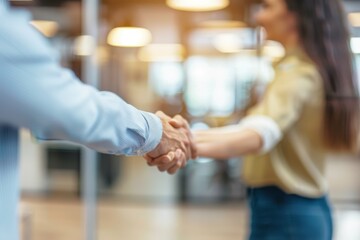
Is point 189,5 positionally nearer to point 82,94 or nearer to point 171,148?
point 171,148

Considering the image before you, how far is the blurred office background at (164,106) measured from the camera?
4.66 m

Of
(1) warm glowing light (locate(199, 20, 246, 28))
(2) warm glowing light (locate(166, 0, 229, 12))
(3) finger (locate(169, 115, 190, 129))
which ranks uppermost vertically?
(2) warm glowing light (locate(166, 0, 229, 12))

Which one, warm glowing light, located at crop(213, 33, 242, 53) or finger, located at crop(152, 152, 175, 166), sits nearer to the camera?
finger, located at crop(152, 152, 175, 166)

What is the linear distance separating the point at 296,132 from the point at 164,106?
368 centimetres

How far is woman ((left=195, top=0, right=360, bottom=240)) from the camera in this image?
4.94 ft

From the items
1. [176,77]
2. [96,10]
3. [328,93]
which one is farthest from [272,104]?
[176,77]

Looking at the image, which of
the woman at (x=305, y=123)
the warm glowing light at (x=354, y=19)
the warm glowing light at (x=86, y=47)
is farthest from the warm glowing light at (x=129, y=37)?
the woman at (x=305, y=123)

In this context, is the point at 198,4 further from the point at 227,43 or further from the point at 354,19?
the point at 354,19

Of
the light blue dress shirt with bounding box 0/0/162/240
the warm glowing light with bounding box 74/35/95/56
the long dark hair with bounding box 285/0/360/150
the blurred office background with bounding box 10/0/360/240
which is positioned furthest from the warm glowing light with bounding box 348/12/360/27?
the warm glowing light with bounding box 74/35/95/56

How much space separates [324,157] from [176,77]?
378 cm

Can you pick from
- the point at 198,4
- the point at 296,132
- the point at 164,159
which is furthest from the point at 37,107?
the point at 198,4

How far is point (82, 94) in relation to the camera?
1.86ft

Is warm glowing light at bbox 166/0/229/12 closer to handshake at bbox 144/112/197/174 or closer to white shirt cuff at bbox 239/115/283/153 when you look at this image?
white shirt cuff at bbox 239/115/283/153

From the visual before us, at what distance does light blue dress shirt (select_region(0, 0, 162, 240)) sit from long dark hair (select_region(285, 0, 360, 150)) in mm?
1000
